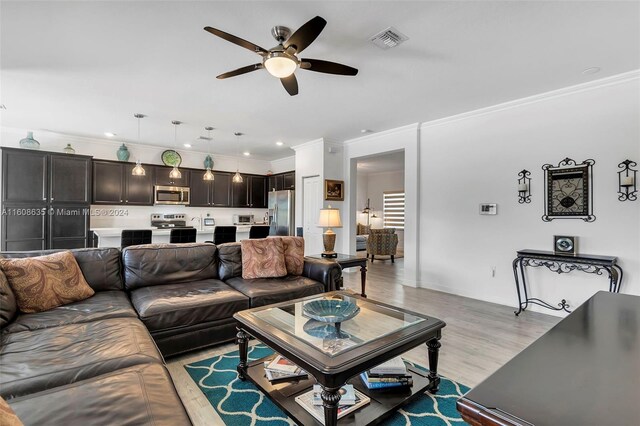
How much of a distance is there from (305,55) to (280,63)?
74cm

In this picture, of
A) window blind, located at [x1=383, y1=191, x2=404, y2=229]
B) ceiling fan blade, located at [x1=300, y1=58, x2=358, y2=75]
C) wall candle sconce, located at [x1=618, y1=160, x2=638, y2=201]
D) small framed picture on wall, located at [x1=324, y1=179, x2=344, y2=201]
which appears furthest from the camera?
window blind, located at [x1=383, y1=191, x2=404, y2=229]

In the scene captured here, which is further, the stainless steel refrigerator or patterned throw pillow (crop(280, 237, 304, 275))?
the stainless steel refrigerator

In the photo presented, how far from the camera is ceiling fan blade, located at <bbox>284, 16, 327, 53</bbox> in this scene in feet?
6.32

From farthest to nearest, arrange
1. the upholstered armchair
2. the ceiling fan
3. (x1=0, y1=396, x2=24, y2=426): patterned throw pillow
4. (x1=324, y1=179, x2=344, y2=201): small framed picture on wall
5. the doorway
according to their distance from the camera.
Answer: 1. the upholstered armchair
2. the doorway
3. (x1=324, y1=179, x2=344, y2=201): small framed picture on wall
4. the ceiling fan
5. (x1=0, y1=396, x2=24, y2=426): patterned throw pillow

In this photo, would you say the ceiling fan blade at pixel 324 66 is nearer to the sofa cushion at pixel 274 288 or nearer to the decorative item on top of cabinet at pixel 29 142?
the sofa cushion at pixel 274 288

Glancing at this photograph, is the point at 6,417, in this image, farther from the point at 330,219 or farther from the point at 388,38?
the point at 330,219

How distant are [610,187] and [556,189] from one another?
47cm

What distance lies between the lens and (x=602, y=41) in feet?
8.34

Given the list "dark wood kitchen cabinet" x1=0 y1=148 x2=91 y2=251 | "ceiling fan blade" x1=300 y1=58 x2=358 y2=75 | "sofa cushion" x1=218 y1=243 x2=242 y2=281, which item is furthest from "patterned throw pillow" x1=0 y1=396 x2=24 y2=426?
"dark wood kitchen cabinet" x1=0 y1=148 x2=91 y2=251

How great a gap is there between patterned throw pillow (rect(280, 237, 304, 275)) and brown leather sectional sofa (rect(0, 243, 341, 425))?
0.10 metres

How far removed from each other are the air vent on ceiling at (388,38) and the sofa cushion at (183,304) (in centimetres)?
255

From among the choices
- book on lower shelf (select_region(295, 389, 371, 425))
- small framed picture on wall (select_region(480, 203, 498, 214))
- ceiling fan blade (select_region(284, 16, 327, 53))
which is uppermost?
ceiling fan blade (select_region(284, 16, 327, 53))

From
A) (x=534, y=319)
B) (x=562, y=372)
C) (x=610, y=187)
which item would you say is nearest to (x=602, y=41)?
(x=610, y=187)

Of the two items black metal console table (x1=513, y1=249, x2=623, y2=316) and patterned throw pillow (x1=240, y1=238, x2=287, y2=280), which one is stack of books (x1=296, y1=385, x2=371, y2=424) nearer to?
patterned throw pillow (x1=240, y1=238, x2=287, y2=280)
